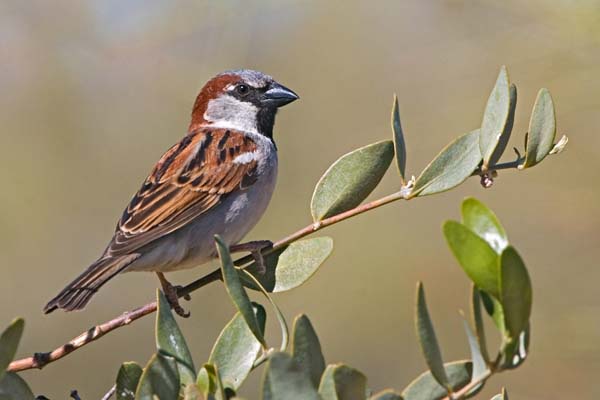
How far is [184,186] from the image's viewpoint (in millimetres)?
2928

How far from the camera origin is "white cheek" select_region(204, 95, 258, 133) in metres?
3.35

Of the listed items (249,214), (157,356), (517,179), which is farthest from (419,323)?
(517,179)

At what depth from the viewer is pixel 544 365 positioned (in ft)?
10.1

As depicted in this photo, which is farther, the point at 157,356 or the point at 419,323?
the point at 157,356

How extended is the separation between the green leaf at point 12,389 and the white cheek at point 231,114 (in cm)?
217

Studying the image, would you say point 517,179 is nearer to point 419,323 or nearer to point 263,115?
point 263,115

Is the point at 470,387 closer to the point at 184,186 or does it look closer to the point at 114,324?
the point at 114,324

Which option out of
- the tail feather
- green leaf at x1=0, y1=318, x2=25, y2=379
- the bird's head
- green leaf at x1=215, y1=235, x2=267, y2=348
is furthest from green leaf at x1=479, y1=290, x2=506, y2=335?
the bird's head

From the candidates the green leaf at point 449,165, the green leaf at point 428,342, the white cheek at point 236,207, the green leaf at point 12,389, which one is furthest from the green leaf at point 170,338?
the white cheek at point 236,207

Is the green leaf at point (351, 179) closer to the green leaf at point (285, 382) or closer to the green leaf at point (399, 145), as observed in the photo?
the green leaf at point (399, 145)

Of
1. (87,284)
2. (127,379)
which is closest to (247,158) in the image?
(87,284)

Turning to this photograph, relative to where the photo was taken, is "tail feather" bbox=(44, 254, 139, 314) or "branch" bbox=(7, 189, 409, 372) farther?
"tail feather" bbox=(44, 254, 139, 314)

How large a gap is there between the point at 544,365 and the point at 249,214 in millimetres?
1112

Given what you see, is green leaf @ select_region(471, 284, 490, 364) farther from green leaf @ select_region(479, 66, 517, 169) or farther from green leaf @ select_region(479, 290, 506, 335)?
green leaf @ select_region(479, 66, 517, 169)
